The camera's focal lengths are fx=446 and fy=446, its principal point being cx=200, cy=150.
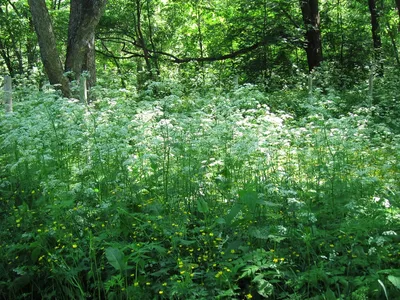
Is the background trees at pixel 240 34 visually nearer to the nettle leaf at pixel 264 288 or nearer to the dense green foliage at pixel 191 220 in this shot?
the dense green foliage at pixel 191 220

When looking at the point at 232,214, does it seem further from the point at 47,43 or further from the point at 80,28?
the point at 80,28

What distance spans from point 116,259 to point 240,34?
1525 cm

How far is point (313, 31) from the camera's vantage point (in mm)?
16984

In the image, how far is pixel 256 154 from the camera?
4.92 meters

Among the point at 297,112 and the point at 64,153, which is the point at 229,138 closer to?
the point at 64,153

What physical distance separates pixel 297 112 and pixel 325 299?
9978 millimetres

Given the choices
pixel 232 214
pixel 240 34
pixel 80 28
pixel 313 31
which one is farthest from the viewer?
pixel 240 34

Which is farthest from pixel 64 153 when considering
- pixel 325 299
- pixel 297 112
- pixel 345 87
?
pixel 345 87

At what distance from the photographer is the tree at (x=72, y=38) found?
1009 centimetres

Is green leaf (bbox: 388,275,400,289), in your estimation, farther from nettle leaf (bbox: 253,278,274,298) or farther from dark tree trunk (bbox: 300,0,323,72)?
dark tree trunk (bbox: 300,0,323,72)

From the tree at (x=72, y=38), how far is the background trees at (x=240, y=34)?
680 millimetres

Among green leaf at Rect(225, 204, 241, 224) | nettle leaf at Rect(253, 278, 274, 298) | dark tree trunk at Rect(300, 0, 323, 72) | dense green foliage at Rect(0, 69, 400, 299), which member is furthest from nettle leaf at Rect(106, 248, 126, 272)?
dark tree trunk at Rect(300, 0, 323, 72)

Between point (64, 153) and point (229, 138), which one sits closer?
point (229, 138)

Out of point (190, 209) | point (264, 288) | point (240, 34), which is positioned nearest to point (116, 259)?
point (264, 288)
